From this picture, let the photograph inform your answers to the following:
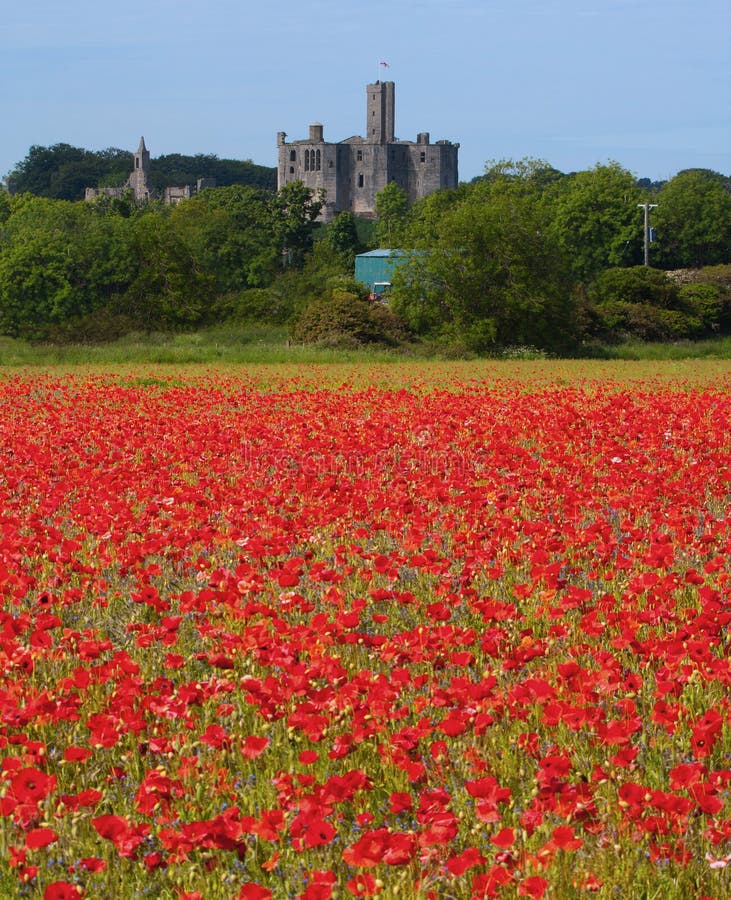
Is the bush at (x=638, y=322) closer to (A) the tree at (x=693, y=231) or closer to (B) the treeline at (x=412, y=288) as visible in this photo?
(B) the treeline at (x=412, y=288)

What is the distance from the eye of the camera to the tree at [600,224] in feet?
328

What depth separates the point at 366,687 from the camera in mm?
4207

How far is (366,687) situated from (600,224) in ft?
337

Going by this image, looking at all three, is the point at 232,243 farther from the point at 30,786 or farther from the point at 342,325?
the point at 30,786

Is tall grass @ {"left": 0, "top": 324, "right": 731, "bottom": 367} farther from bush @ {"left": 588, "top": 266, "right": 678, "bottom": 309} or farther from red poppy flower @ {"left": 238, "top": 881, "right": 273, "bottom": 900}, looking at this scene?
red poppy flower @ {"left": 238, "top": 881, "right": 273, "bottom": 900}

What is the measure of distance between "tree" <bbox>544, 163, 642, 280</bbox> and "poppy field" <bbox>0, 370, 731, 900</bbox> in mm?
92902

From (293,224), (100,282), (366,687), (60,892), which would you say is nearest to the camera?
(60,892)

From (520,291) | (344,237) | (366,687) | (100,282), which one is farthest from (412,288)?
(344,237)

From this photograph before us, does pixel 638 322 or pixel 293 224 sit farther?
pixel 293 224

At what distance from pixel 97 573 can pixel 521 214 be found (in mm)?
51183

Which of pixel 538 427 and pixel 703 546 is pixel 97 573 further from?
pixel 538 427

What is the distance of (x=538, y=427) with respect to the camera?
580 inches

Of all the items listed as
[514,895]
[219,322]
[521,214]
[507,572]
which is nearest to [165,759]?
[514,895]

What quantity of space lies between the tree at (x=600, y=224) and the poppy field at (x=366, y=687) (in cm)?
9290
